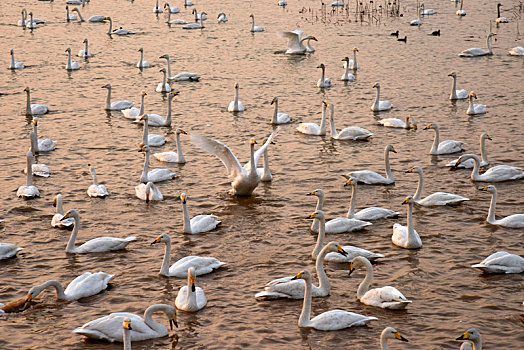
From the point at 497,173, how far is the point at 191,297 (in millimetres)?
8559

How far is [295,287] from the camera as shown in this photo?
11.3m

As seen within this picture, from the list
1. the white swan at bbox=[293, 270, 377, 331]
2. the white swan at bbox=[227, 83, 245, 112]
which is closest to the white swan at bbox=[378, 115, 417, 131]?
the white swan at bbox=[227, 83, 245, 112]

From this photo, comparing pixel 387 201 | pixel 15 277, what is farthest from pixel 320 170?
pixel 15 277

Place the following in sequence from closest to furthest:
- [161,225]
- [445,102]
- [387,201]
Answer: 1. [161,225]
2. [387,201]
3. [445,102]

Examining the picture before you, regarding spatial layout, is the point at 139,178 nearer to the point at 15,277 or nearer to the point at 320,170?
the point at 320,170

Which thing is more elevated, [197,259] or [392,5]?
[392,5]

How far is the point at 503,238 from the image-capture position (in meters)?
13.5

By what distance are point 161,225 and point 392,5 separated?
33.5m

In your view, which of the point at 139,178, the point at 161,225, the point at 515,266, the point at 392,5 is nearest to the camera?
the point at 515,266

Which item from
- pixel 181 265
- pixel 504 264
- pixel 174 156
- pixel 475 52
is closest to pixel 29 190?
pixel 174 156

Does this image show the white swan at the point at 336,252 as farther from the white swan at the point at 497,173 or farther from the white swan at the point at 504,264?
the white swan at the point at 497,173

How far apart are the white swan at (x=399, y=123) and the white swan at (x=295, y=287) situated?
1009 centimetres

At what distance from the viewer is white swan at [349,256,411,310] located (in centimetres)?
1081

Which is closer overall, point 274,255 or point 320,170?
point 274,255
